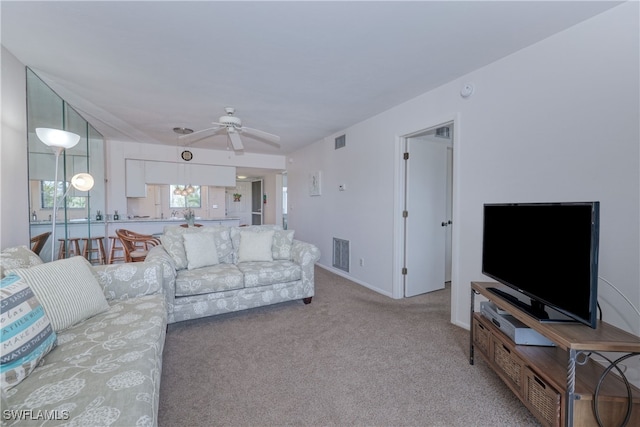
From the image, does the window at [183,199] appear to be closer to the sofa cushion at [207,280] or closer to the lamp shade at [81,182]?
the lamp shade at [81,182]

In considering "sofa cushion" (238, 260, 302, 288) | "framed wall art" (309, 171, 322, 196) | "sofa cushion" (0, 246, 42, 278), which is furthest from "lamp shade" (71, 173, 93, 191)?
"framed wall art" (309, 171, 322, 196)

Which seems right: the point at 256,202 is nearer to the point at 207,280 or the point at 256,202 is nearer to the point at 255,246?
the point at 255,246

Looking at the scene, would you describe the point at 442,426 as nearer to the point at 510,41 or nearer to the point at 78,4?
the point at 510,41

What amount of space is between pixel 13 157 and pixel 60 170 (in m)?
1.11

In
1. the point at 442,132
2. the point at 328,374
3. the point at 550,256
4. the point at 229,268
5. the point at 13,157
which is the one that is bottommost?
the point at 328,374

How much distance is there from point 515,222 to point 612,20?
134 centimetres

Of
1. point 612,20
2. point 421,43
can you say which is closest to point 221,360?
point 421,43

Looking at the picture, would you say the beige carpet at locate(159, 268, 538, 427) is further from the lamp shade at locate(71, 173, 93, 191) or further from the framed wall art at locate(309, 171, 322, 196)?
the framed wall art at locate(309, 171, 322, 196)

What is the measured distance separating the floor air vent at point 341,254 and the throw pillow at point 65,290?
318 cm

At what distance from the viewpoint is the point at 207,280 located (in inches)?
108

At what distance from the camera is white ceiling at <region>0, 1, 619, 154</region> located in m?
1.69

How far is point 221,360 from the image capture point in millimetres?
2100

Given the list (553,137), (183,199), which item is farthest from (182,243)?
(183,199)

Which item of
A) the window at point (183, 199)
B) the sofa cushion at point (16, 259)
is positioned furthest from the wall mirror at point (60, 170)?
the window at point (183, 199)
